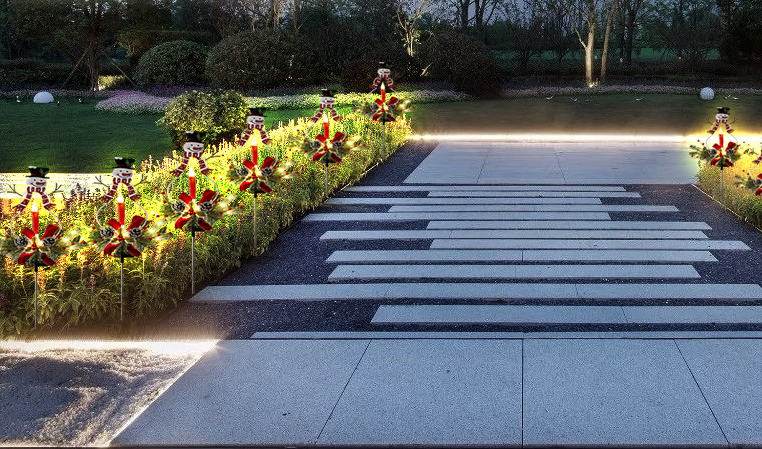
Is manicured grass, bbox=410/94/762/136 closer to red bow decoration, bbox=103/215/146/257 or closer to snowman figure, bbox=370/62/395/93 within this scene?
snowman figure, bbox=370/62/395/93

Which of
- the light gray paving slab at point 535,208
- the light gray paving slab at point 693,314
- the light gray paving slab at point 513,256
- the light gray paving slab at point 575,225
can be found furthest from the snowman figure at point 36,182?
the light gray paving slab at point 535,208

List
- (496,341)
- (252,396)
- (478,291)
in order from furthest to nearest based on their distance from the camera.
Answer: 1. (478,291)
2. (496,341)
3. (252,396)

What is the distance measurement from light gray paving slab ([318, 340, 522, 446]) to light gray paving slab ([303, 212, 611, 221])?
16.6ft

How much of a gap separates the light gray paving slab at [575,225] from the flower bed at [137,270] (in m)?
2.01

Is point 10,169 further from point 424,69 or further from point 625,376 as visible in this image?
point 424,69

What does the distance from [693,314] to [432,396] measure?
2.80 metres

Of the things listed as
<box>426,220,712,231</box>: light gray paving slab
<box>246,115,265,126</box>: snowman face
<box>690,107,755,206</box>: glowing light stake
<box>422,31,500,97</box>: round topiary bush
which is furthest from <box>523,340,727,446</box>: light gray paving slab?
<box>422,31,500,97</box>: round topiary bush

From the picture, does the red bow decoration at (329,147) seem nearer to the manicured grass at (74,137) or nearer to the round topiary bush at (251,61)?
the manicured grass at (74,137)

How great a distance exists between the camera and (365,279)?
28.7ft

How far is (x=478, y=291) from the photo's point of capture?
26.9ft

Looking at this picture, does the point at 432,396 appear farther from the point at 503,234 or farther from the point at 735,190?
the point at 735,190

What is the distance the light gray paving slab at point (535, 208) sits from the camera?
1206 cm

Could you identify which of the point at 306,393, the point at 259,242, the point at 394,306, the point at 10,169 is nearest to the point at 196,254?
the point at 259,242

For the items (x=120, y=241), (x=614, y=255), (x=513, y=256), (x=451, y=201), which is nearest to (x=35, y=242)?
(x=120, y=241)
